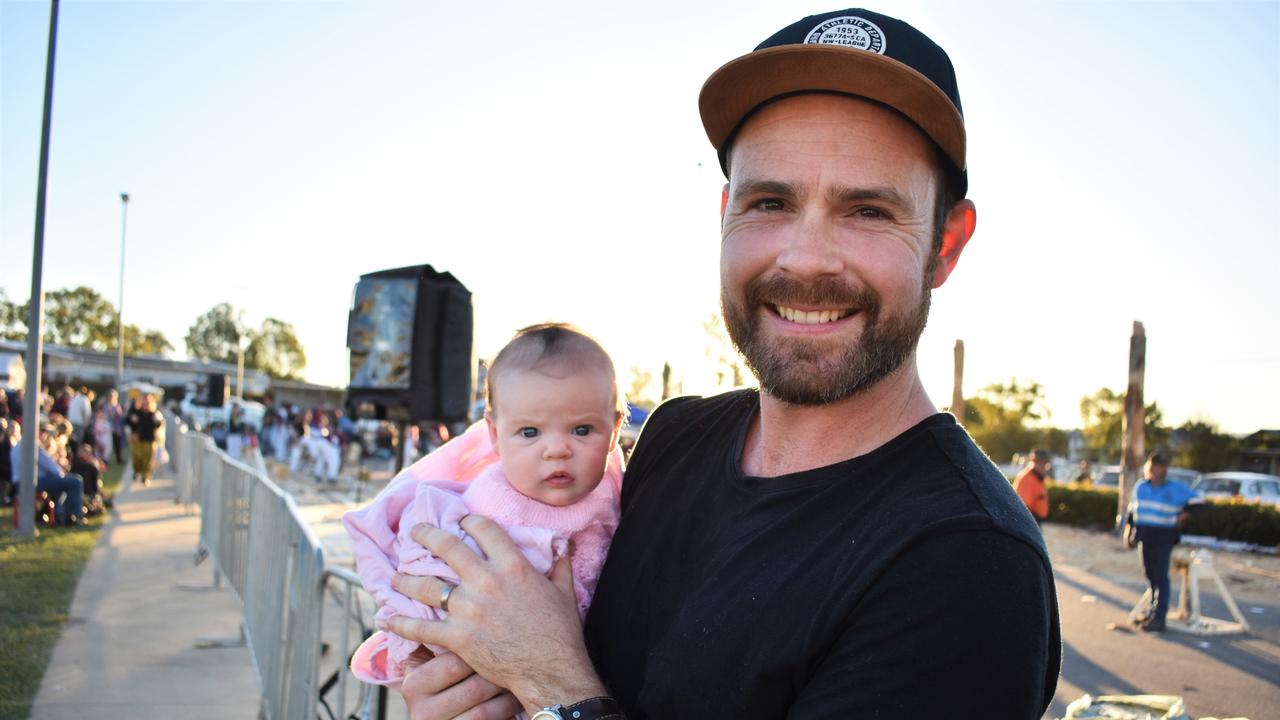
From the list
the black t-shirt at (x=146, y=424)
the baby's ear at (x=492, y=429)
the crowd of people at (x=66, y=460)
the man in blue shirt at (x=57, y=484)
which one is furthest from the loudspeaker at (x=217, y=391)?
the baby's ear at (x=492, y=429)

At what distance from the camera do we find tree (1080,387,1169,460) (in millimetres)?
53094

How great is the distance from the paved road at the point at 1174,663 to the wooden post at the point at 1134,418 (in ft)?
27.0

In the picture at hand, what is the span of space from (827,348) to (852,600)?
0.52 metres

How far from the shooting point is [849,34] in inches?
63.4

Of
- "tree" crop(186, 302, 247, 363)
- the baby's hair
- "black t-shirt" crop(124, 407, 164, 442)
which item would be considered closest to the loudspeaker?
"black t-shirt" crop(124, 407, 164, 442)

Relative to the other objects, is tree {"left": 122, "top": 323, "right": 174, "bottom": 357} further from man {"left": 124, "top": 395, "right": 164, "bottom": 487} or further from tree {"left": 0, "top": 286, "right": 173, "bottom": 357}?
man {"left": 124, "top": 395, "right": 164, "bottom": 487}

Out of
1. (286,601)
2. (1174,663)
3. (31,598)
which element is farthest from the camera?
(1174,663)

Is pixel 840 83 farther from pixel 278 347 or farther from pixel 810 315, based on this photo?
pixel 278 347

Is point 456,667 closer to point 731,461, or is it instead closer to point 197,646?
point 731,461

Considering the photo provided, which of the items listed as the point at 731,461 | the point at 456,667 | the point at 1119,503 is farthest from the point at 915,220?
the point at 1119,503

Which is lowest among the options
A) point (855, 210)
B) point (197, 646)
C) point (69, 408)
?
point (197, 646)

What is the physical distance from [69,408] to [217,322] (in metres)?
103

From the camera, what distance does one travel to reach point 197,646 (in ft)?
23.9

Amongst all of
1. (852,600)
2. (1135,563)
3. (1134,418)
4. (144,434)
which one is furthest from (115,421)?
(852,600)
